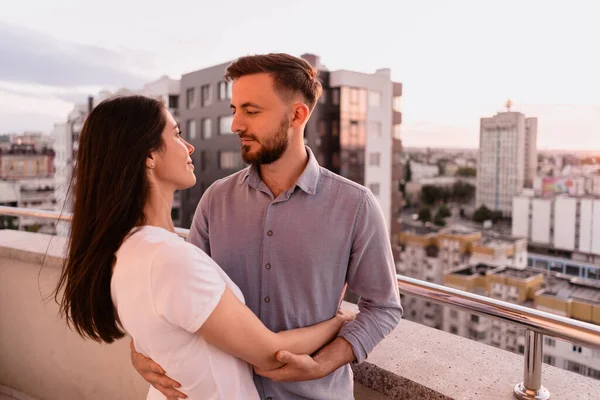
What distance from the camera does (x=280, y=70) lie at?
1156mm

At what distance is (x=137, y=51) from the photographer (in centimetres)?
3228

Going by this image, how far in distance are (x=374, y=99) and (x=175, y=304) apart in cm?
2869


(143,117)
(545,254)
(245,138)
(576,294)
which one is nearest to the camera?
(143,117)

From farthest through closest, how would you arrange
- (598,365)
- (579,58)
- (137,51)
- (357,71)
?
(137,51)
(357,71)
(579,58)
(598,365)

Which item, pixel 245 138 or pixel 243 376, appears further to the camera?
pixel 245 138

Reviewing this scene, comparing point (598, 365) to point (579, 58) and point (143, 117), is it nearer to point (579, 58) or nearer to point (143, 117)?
point (143, 117)

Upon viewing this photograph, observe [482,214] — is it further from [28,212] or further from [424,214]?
[28,212]

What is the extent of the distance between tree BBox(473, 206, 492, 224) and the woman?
27422mm

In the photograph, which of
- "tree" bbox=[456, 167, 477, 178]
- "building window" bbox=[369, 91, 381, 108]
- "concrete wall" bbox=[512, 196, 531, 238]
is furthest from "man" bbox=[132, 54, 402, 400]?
"tree" bbox=[456, 167, 477, 178]

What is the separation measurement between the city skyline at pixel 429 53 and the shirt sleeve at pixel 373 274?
16.0 meters

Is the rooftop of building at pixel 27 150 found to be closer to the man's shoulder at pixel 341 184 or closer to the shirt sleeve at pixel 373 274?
the man's shoulder at pixel 341 184

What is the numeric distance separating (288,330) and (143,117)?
20.2 inches

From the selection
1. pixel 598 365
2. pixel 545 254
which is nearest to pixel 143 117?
pixel 598 365

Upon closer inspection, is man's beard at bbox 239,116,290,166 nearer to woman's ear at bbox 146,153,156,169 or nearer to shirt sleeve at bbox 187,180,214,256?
shirt sleeve at bbox 187,180,214,256
